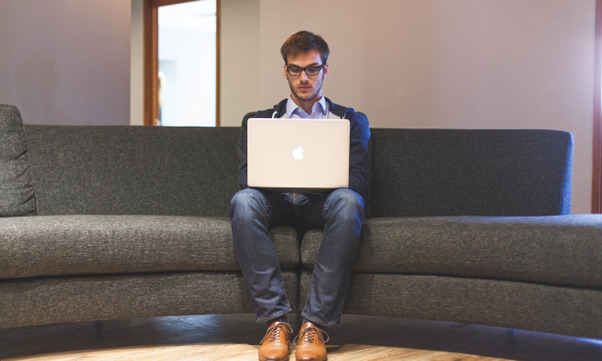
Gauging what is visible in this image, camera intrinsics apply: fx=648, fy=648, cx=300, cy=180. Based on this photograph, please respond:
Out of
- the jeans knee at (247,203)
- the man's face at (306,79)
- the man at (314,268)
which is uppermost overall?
the man's face at (306,79)

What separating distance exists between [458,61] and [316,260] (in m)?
2.55

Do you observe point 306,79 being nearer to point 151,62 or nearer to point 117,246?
point 117,246

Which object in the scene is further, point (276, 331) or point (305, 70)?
point (305, 70)

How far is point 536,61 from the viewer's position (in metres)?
3.86

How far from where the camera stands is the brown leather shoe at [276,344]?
1909mm

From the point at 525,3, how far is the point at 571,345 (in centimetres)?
236

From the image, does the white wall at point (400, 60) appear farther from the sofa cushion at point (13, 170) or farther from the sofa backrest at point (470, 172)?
the sofa backrest at point (470, 172)

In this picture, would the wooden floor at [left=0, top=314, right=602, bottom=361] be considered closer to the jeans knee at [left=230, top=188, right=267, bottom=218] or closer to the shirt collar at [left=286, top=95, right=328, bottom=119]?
the jeans knee at [left=230, top=188, right=267, bottom=218]

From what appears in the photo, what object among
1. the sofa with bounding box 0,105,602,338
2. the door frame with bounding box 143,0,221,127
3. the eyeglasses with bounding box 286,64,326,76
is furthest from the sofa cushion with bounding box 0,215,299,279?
the door frame with bounding box 143,0,221,127

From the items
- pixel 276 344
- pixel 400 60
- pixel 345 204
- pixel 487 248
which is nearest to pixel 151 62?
pixel 400 60

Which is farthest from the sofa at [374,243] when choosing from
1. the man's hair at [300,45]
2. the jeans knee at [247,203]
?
the man's hair at [300,45]

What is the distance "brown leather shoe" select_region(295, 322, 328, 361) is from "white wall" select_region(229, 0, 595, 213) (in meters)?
2.32

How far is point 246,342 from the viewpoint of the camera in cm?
221

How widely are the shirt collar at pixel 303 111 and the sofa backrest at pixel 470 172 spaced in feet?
1.02
